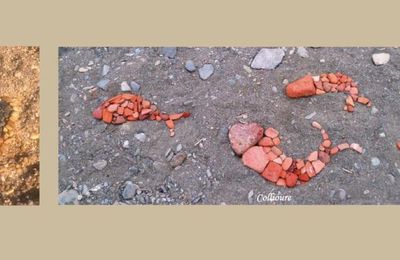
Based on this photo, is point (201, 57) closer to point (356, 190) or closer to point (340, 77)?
point (340, 77)

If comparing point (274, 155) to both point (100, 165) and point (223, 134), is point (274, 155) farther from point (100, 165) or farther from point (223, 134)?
point (100, 165)

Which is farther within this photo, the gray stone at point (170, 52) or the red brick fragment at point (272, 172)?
the gray stone at point (170, 52)

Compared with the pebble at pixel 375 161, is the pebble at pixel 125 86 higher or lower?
higher

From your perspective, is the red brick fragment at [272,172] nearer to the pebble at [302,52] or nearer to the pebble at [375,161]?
the pebble at [375,161]

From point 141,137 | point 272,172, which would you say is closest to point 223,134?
point 272,172

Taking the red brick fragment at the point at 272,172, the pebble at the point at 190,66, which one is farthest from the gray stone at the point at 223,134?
the pebble at the point at 190,66

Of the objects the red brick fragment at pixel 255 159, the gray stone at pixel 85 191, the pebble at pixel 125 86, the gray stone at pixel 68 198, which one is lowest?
the gray stone at pixel 68 198

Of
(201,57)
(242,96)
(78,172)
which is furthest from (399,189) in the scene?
(78,172)
